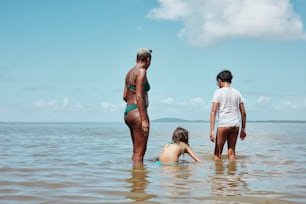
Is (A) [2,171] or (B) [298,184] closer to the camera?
Result: (B) [298,184]

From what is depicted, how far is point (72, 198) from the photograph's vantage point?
4.23 meters

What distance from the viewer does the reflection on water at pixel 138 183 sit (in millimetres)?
4266

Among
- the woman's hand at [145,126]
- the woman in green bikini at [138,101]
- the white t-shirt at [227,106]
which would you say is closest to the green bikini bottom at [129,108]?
the woman in green bikini at [138,101]

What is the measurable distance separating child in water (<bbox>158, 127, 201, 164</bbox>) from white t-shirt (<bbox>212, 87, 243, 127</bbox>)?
32.3 inches

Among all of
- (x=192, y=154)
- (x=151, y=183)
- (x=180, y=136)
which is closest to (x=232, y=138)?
(x=192, y=154)

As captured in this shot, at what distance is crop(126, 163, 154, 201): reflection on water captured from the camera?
427 cm

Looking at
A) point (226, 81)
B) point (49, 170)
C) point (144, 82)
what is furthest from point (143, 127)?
point (226, 81)

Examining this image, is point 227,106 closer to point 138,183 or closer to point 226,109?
point 226,109

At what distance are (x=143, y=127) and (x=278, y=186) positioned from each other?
226cm

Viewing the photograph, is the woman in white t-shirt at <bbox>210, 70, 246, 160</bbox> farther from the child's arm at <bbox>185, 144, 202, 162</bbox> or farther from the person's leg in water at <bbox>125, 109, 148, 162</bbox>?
the person's leg in water at <bbox>125, 109, 148, 162</bbox>

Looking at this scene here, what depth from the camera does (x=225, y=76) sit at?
7727 millimetres

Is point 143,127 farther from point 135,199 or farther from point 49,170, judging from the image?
point 135,199

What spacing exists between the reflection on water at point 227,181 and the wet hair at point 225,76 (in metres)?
1.63

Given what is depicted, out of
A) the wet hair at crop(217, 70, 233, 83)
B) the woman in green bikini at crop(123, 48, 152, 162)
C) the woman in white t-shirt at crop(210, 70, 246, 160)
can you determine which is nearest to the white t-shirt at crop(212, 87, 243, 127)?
the woman in white t-shirt at crop(210, 70, 246, 160)
